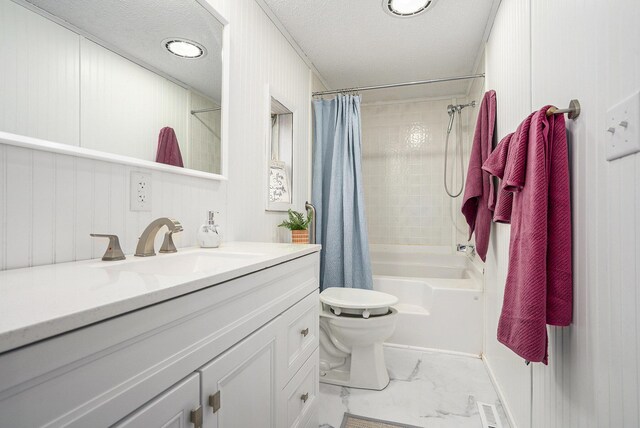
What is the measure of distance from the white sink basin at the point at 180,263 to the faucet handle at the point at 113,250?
3 cm

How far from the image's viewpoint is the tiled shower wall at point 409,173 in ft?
10.5

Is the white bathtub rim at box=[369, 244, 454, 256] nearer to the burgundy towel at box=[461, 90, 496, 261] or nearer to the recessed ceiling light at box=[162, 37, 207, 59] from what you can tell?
the burgundy towel at box=[461, 90, 496, 261]

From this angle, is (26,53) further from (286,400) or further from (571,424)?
(571,424)

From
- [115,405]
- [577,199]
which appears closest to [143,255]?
[115,405]

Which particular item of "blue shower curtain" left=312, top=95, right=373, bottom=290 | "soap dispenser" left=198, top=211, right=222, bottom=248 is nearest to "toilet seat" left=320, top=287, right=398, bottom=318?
"blue shower curtain" left=312, top=95, right=373, bottom=290

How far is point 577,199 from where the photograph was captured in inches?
33.4

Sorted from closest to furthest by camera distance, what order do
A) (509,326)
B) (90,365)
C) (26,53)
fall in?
1. (90,365)
2. (26,53)
3. (509,326)

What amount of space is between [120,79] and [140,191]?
0.37 m

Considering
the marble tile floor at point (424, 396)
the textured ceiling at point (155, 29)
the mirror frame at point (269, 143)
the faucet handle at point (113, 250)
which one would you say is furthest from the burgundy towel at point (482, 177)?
the faucet handle at point (113, 250)

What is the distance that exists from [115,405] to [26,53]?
85cm

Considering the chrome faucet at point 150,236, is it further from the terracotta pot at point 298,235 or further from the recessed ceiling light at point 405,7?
the recessed ceiling light at point 405,7

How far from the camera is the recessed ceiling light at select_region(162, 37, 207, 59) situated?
47.0 inches

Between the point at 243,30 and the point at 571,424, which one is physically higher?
the point at 243,30

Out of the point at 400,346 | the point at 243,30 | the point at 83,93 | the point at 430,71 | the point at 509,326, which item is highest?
the point at 430,71
